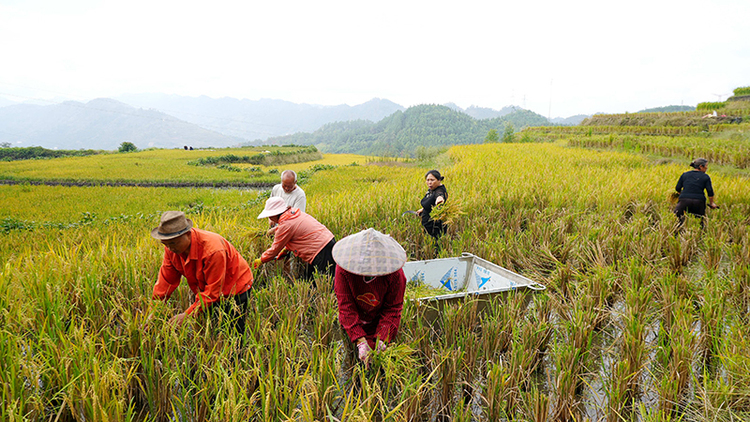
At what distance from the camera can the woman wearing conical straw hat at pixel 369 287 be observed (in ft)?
6.19

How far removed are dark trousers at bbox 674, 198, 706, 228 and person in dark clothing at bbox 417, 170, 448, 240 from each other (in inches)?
138

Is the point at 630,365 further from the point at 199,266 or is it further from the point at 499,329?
the point at 199,266

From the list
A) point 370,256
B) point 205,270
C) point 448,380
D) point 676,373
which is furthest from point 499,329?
point 205,270

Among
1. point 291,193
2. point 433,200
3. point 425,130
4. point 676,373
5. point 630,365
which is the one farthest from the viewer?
point 425,130

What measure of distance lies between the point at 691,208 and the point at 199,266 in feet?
20.8

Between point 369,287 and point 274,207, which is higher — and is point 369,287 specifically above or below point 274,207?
below

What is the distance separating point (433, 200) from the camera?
14.8 feet

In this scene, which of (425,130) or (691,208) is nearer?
(691,208)

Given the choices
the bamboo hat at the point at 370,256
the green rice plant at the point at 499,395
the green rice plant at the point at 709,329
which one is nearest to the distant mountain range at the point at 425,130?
the green rice plant at the point at 709,329

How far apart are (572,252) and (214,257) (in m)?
3.69

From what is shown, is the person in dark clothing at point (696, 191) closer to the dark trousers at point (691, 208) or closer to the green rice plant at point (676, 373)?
the dark trousers at point (691, 208)

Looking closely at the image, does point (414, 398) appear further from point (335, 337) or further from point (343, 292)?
point (335, 337)

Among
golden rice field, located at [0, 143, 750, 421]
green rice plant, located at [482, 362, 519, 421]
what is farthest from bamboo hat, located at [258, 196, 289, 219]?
green rice plant, located at [482, 362, 519, 421]

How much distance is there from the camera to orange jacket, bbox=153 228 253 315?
2.24 metres
